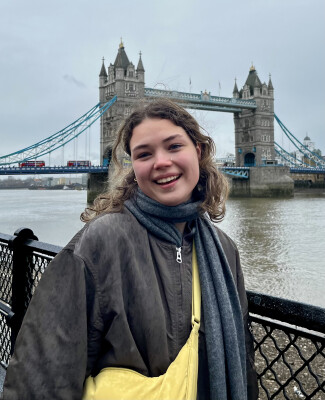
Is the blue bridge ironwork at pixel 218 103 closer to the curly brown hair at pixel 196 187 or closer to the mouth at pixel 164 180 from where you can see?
the curly brown hair at pixel 196 187

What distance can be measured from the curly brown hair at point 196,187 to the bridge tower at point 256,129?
36.0m

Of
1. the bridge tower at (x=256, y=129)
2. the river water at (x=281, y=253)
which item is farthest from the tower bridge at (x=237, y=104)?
the river water at (x=281, y=253)

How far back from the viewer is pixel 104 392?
0.75 meters

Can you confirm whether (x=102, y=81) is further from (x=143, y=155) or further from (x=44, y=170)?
(x=143, y=155)

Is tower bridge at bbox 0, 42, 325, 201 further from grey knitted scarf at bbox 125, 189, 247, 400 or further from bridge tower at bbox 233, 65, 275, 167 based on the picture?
grey knitted scarf at bbox 125, 189, 247, 400

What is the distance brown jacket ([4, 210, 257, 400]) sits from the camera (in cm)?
72

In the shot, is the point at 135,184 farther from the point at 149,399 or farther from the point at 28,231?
the point at 28,231

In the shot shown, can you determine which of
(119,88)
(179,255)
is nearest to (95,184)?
A: (119,88)

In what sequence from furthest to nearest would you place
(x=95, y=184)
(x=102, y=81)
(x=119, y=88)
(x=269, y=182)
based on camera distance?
(x=102, y=81)
(x=269, y=182)
(x=119, y=88)
(x=95, y=184)

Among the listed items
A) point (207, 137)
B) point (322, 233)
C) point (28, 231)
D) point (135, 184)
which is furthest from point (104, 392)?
point (322, 233)

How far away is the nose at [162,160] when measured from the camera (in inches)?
39.2

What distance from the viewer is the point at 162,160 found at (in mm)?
998

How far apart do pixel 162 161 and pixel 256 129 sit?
37.6 meters

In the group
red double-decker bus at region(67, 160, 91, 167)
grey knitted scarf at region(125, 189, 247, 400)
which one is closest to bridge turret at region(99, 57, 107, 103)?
red double-decker bus at region(67, 160, 91, 167)
